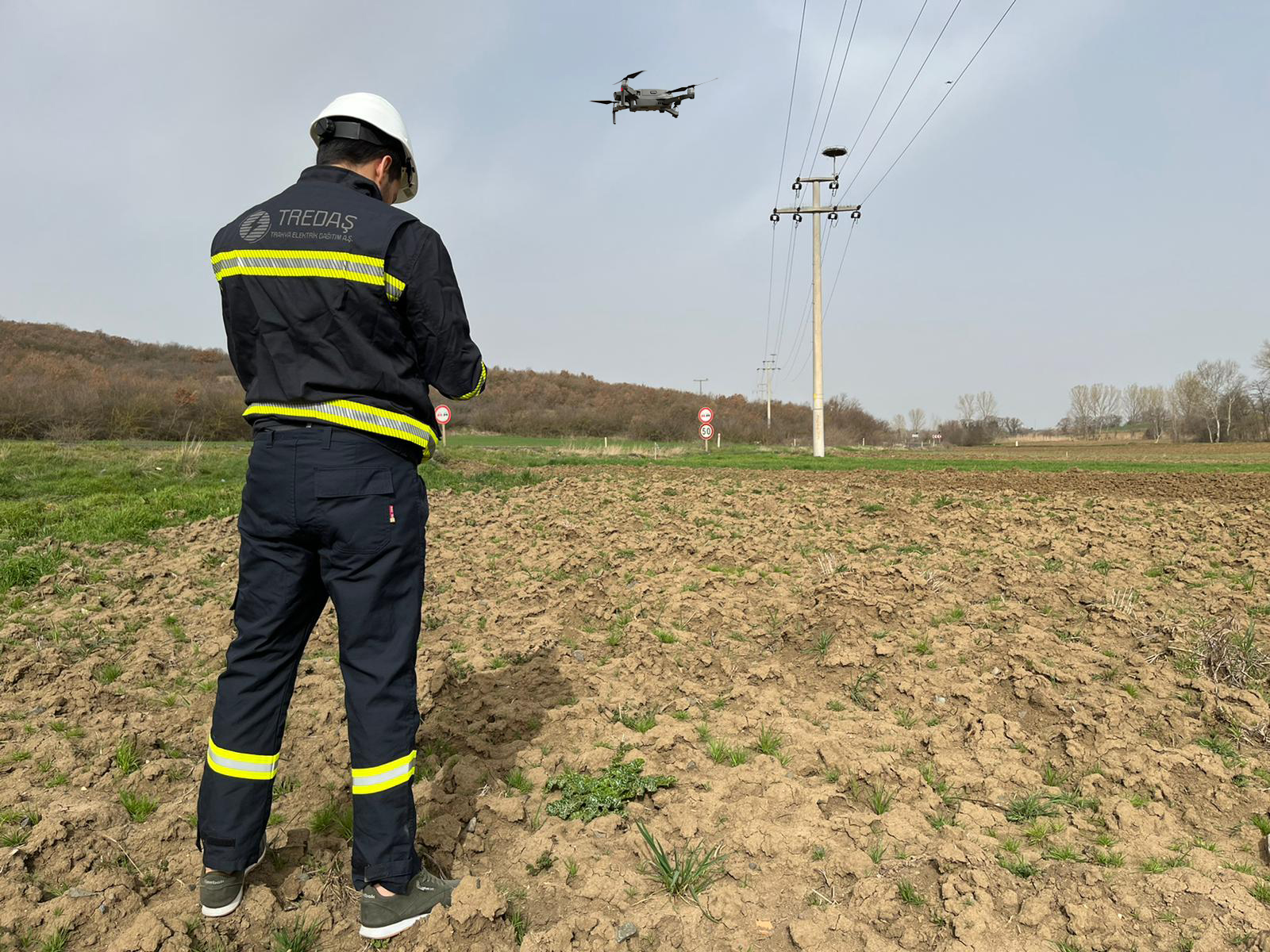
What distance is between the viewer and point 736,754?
3.34 m

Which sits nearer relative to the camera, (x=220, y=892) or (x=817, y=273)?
(x=220, y=892)

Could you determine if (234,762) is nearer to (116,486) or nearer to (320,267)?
(320,267)

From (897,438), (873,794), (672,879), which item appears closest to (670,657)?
(873,794)

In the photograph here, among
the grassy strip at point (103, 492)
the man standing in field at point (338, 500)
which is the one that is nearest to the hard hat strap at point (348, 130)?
the man standing in field at point (338, 500)

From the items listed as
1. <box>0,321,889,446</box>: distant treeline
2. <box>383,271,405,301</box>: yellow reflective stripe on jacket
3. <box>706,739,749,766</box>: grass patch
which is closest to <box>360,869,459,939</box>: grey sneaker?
<box>706,739,749,766</box>: grass patch

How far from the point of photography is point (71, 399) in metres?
35.1

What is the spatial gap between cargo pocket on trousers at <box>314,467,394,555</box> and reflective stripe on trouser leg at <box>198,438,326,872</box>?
0.15 m

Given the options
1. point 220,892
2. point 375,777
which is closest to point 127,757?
point 220,892

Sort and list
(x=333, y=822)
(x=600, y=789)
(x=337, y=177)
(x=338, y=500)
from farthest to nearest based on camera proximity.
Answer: (x=600, y=789), (x=333, y=822), (x=337, y=177), (x=338, y=500)

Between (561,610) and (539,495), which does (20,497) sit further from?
(561,610)

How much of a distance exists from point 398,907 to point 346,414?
1530mm

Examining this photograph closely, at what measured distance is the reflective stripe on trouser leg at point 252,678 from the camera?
2.21 metres

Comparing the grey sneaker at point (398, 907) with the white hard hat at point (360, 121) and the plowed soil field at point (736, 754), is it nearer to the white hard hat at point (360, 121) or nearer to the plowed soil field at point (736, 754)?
the plowed soil field at point (736, 754)

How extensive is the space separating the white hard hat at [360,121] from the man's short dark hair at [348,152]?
0.7 inches
